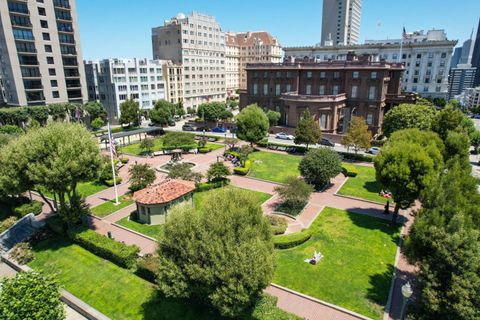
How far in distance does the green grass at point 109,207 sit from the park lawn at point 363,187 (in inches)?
997

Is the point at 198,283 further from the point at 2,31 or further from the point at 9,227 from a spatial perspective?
the point at 2,31

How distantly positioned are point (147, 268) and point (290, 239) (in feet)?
37.5

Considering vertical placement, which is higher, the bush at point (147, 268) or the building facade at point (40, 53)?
the building facade at point (40, 53)

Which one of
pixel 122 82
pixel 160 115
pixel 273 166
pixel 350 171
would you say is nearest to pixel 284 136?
pixel 273 166

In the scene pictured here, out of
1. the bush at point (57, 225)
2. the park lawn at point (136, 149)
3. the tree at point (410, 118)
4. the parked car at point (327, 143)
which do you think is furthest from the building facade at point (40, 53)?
the tree at point (410, 118)

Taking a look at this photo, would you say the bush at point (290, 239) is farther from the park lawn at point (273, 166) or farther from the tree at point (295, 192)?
the park lawn at point (273, 166)

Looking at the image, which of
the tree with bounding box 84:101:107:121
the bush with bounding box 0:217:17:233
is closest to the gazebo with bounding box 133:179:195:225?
the bush with bounding box 0:217:17:233

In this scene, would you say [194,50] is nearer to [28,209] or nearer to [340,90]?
[340,90]

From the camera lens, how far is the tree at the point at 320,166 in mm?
36219

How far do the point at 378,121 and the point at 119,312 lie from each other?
6328 centimetres

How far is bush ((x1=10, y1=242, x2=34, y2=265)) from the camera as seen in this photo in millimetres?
24828

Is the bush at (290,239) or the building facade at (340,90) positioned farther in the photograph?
the building facade at (340,90)

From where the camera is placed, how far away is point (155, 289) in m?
20.9

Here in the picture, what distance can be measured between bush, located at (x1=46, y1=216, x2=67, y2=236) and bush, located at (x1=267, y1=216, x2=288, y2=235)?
1872cm
